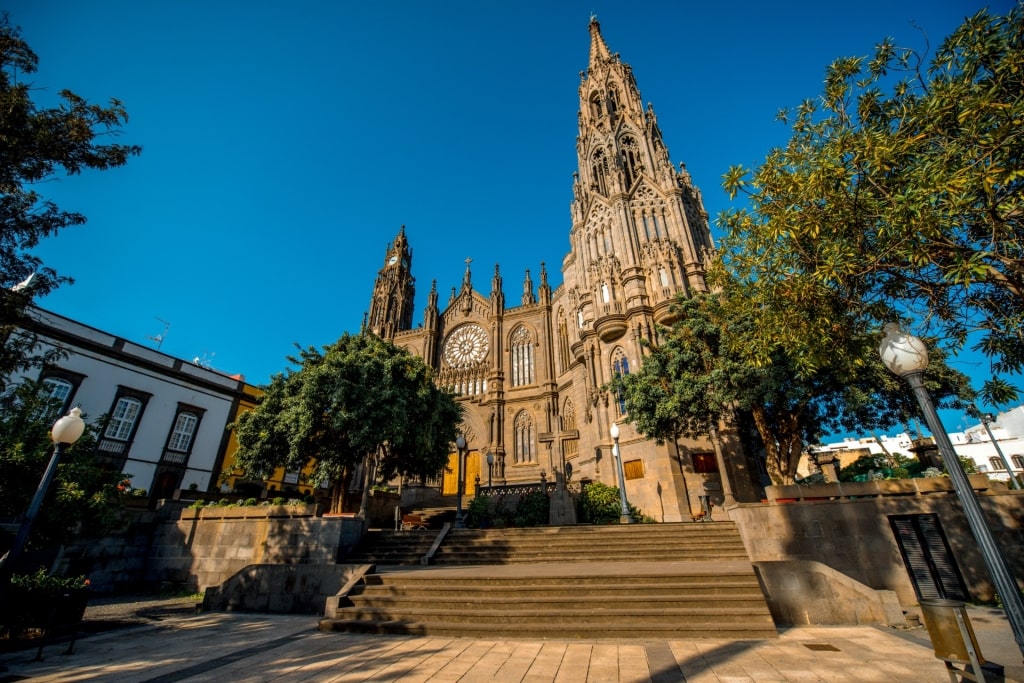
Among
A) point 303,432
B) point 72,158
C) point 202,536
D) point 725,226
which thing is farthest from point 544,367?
point 72,158

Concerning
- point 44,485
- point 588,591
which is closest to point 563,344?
point 588,591

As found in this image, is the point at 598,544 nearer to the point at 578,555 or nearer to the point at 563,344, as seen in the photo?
the point at 578,555

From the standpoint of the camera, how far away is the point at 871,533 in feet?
33.2

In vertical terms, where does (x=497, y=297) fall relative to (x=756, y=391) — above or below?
above

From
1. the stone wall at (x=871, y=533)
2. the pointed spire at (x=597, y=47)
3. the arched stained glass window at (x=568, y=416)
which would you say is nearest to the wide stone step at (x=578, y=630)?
the stone wall at (x=871, y=533)

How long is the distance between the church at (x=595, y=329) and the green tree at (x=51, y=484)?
15.4 m

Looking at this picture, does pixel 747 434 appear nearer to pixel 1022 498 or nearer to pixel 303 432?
pixel 1022 498

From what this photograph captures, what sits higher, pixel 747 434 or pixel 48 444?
pixel 747 434

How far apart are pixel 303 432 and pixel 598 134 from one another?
95.4 feet

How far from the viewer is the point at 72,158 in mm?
8570

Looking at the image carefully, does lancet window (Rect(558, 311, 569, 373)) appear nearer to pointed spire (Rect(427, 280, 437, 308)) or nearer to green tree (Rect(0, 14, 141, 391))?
pointed spire (Rect(427, 280, 437, 308))

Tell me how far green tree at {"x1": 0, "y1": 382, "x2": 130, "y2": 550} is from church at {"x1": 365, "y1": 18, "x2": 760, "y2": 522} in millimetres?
15387

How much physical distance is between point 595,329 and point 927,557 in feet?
54.2

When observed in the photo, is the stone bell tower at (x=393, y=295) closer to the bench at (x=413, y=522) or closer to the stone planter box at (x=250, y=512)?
the bench at (x=413, y=522)
